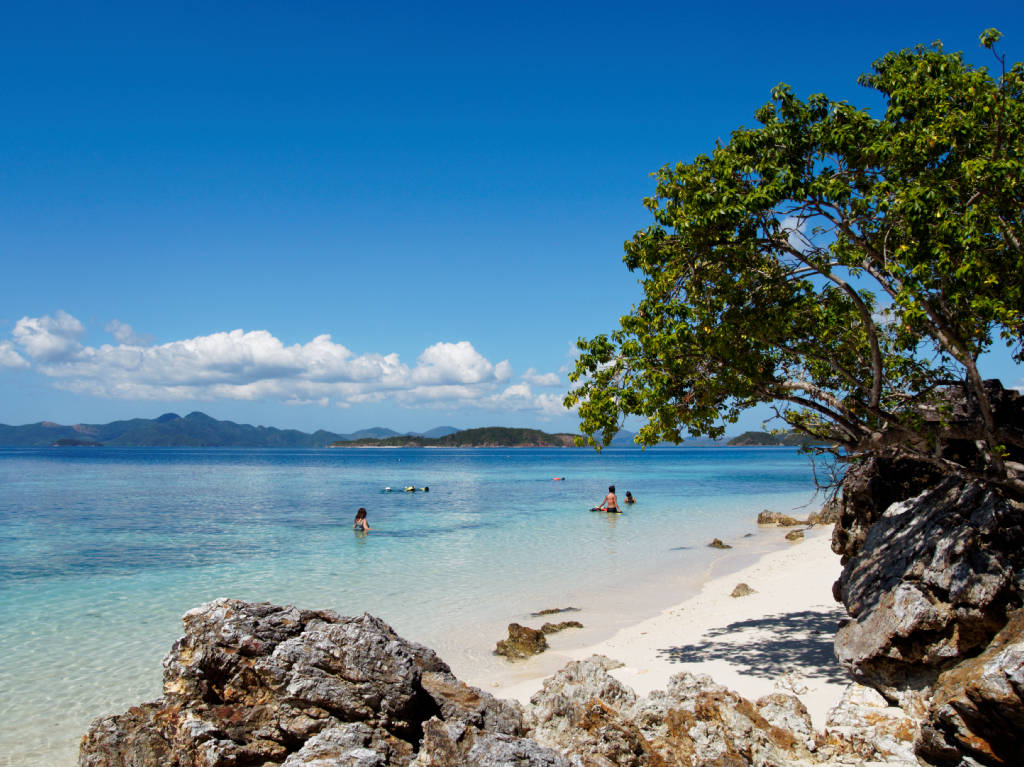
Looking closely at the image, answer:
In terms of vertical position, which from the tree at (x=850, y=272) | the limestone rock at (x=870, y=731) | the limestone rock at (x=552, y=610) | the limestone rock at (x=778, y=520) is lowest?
the limestone rock at (x=778, y=520)

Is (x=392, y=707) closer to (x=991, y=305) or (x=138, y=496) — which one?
(x=991, y=305)

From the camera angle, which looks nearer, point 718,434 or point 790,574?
point 718,434

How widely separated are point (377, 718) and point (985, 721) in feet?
15.6

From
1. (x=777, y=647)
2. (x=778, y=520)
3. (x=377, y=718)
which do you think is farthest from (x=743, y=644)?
(x=778, y=520)

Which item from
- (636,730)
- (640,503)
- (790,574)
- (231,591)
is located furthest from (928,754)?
(640,503)

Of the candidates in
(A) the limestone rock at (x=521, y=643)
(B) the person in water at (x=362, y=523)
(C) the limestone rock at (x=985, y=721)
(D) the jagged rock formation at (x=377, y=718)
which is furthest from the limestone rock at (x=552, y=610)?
(B) the person in water at (x=362, y=523)

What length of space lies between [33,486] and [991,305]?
2398 inches

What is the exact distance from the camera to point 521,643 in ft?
37.6

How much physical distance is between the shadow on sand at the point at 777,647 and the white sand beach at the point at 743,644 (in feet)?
0.04

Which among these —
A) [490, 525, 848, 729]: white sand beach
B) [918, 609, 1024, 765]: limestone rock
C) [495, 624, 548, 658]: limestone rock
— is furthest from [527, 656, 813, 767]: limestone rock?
[495, 624, 548, 658]: limestone rock

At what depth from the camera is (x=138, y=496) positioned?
1686 inches

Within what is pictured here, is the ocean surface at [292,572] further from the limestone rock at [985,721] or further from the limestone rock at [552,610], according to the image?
the limestone rock at [985,721]

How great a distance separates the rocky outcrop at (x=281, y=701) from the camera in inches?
205

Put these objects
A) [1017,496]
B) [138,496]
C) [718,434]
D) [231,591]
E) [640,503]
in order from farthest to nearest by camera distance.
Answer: [138,496] < [640,503] < [231,591] < [718,434] < [1017,496]
